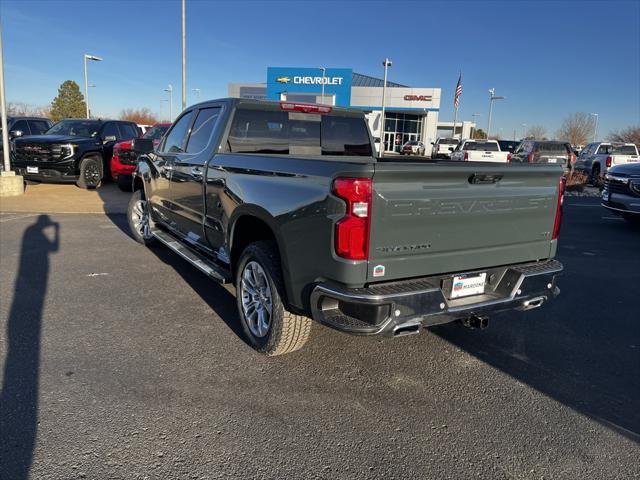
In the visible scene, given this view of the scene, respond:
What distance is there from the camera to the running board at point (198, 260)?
4260 mm

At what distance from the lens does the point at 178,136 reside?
223 inches

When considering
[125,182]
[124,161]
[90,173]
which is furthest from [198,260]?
[90,173]

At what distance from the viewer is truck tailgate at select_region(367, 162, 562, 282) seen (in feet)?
9.26

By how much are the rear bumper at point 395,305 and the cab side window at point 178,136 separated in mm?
3219

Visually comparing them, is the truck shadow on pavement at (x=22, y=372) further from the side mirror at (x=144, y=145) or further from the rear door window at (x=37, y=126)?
the rear door window at (x=37, y=126)

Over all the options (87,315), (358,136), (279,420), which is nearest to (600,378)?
(279,420)

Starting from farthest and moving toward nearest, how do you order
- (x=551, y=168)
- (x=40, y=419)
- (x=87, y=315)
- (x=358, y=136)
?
(x=358, y=136) < (x=87, y=315) < (x=551, y=168) < (x=40, y=419)

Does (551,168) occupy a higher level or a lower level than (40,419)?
higher

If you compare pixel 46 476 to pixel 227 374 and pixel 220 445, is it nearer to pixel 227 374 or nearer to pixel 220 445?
pixel 220 445

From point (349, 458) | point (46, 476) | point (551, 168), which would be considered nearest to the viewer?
point (46, 476)

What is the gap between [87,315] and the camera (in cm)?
446

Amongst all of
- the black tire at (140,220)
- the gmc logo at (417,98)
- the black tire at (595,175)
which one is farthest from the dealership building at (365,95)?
the black tire at (140,220)

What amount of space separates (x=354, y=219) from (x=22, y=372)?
254cm

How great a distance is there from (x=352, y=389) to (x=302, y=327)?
0.56m
